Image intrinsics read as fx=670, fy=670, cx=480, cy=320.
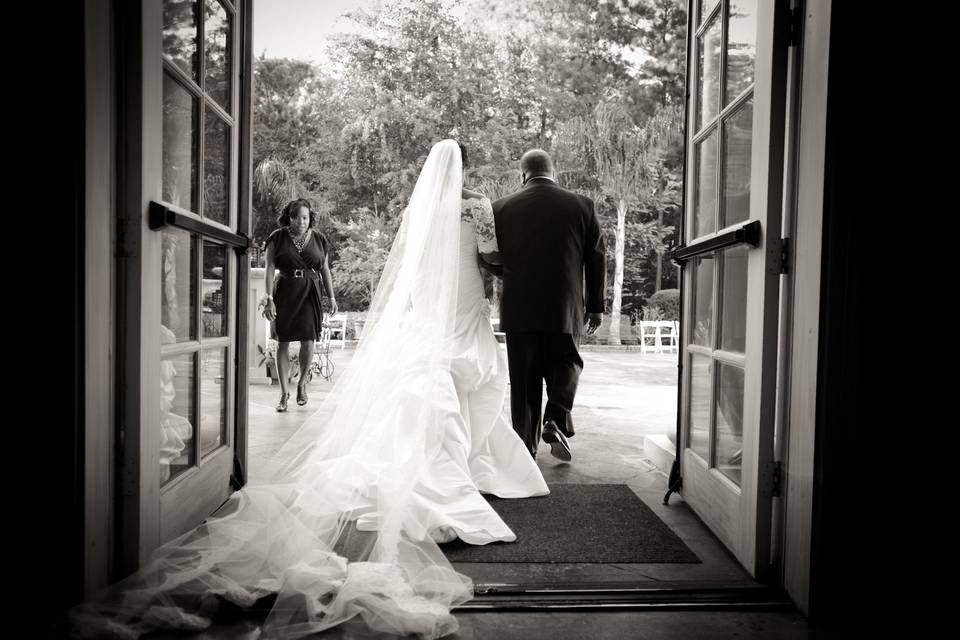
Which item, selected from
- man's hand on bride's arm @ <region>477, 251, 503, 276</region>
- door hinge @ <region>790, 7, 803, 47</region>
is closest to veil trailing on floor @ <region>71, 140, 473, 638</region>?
man's hand on bride's arm @ <region>477, 251, 503, 276</region>

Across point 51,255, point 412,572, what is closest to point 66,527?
point 51,255

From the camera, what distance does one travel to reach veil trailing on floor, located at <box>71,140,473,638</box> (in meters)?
1.75

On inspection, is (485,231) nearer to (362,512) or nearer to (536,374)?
(536,374)

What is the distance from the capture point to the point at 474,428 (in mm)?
3264

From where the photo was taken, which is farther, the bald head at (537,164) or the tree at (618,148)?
the tree at (618,148)

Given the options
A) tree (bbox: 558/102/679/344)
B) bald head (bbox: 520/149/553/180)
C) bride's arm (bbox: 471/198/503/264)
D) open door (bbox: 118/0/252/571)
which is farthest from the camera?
tree (bbox: 558/102/679/344)

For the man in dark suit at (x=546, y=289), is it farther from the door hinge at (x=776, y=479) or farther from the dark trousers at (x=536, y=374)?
the door hinge at (x=776, y=479)

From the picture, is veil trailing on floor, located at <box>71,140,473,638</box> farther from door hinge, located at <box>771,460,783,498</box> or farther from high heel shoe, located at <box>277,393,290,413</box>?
high heel shoe, located at <box>277,393,290,413</box>

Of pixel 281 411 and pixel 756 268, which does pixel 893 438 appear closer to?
pixel 756 268

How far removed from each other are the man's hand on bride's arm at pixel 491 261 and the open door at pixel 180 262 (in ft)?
4.17

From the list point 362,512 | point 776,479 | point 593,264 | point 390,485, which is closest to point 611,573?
point 776,479

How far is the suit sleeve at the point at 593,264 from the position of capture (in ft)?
12.8

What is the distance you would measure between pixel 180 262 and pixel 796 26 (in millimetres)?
2154

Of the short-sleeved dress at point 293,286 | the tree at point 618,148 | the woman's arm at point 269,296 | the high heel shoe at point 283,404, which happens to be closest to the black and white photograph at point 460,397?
the high heel shoe at point 283,404
